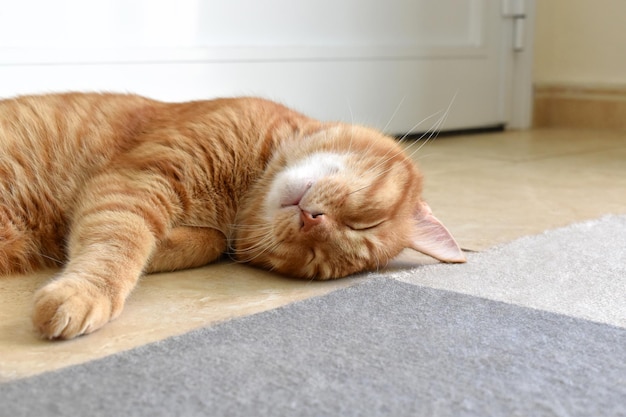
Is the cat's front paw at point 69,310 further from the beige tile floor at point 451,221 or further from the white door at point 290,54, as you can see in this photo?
the white door at point 290,54

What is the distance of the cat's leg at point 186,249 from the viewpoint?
1.54 meters

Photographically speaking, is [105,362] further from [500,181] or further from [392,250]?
[500,181]

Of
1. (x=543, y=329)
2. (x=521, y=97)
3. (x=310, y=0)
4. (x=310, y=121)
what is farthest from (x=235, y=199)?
(x=521, y=97)

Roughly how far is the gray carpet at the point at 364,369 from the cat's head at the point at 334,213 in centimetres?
20

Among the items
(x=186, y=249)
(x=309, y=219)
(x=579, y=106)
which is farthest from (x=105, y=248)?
(x=579, y=106)

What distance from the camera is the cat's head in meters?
1.51

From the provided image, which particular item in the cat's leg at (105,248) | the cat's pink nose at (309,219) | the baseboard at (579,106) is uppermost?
the cat's leg at (105,248)

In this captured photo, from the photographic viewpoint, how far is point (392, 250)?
5.17 feet

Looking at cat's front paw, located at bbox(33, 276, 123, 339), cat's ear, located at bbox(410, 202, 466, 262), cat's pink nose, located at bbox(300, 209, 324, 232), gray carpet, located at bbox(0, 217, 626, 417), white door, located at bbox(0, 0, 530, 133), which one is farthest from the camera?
white door, located at bbox(0, 0, 530, 133)

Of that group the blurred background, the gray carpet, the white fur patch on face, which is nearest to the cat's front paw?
the gray carpet

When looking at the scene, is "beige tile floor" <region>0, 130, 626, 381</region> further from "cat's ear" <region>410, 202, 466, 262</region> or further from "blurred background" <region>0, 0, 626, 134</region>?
"blurred background" <region>0, 0, 626, 134</region>

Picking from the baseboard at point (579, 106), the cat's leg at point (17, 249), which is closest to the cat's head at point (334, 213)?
the cat's leg at point (17, 249)

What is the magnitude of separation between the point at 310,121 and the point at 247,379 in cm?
91

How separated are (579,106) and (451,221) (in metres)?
2.37
